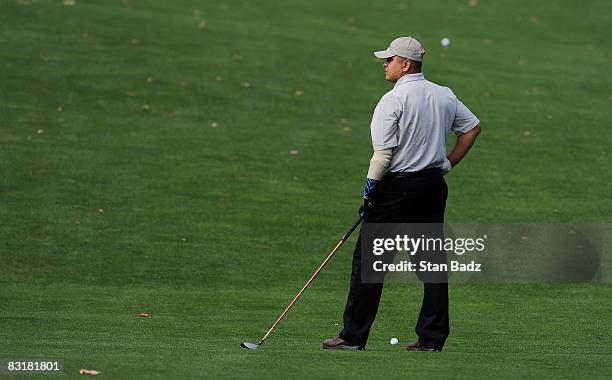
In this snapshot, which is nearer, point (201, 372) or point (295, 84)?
point (201, 372)

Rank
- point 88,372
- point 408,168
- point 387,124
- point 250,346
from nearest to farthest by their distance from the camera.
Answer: point 88,372 → point 387,124 → point 408,168 → point 250,346

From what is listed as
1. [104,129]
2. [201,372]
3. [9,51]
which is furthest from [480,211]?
[9,51]

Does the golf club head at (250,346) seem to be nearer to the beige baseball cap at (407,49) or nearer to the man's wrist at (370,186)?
the man's wrist at (370,186)

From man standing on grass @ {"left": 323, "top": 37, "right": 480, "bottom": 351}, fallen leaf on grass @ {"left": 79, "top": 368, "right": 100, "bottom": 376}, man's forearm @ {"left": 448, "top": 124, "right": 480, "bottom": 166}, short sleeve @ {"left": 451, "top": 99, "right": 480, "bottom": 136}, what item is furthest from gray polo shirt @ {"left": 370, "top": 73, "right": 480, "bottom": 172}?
fallen leaf on grass @ {"left": 79, "top": 368, "right": 100, "bottom": 376}

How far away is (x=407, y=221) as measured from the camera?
8.40 metres

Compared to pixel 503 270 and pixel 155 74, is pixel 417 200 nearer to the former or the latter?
pixel 503 270

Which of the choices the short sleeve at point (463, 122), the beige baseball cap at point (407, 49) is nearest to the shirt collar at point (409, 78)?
the beige baseball cap at point (407, 49)

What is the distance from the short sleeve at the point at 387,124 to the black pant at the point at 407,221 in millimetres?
259

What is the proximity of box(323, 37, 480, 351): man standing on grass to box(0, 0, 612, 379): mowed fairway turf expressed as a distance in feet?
0.94

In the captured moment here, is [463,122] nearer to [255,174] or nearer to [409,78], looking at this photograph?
[409,78]

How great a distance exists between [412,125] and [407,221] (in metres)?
0.66

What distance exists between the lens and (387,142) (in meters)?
8.24

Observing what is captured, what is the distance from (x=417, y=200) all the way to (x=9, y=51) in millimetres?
15822

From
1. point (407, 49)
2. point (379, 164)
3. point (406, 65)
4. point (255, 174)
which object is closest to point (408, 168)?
point (379, 164)
